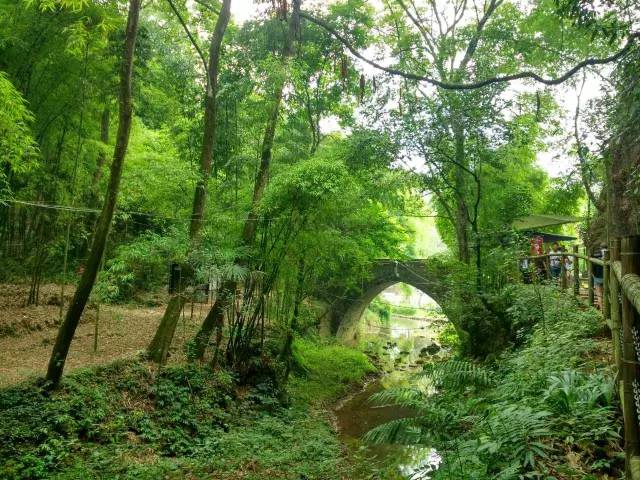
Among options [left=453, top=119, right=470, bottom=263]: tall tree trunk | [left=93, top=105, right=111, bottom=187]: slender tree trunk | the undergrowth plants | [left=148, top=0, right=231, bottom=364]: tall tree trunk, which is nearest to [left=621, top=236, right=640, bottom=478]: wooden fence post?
the undergrowth plants

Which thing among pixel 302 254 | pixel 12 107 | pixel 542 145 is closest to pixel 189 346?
pixel 302 254

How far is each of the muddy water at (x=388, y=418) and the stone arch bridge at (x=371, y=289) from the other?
6.51ft

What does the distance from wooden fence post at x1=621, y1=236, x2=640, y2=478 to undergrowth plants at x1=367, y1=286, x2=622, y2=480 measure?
395mm

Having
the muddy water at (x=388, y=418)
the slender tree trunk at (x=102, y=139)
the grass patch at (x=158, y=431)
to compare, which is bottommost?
the muddy water at (x=388, y=418)

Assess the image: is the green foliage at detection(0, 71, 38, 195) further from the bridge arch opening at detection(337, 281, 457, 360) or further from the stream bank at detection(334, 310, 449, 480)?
the bridge arch opening at detection(337, 281, 457, 360)

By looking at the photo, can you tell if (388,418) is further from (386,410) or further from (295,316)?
(295,316)

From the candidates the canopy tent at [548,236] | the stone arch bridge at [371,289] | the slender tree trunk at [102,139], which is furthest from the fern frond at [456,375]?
the stone arch bridge at [371,289]

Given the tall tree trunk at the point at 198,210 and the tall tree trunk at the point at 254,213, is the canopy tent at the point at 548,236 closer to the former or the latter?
the tall tree trunk at the point at 254,213

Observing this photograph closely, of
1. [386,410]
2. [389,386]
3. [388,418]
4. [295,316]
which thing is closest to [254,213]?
[295,316]

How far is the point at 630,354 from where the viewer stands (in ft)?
6.74

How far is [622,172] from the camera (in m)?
7.52

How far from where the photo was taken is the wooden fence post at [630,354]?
2.04 metres

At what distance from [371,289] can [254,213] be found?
992 centimetres

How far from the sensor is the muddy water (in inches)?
277
